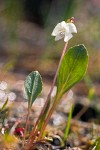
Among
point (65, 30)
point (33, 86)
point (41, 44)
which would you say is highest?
point (41, 44)

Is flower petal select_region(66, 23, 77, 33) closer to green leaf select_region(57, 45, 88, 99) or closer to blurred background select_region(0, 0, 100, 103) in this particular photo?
green leaf select_region(57, 45, 88, 99)

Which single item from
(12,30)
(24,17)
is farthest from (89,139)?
(24,17)

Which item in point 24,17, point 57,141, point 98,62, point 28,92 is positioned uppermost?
point 24,17

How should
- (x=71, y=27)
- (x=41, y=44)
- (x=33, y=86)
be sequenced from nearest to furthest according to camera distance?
(x=71, y=27) → (x=33, y=86) → (x=41, y=44)

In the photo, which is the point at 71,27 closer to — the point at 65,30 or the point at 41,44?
the point at 65,30

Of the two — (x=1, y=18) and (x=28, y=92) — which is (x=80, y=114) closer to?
(x=28, y=92)

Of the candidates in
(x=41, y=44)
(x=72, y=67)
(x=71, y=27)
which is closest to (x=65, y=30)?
(x=71, y=27)
